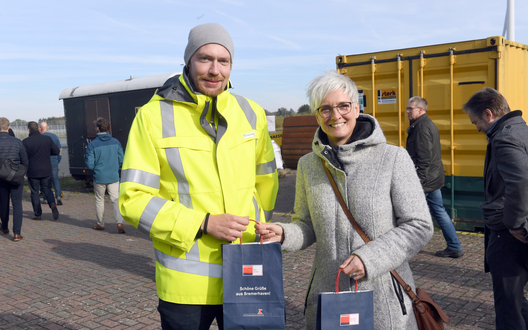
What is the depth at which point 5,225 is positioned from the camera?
8500mm

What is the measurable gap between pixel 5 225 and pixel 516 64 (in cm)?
929

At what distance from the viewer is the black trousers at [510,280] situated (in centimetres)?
303

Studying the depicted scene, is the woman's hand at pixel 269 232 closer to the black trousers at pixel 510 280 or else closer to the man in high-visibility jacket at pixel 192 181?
the man in high-visibility jacket at pixel 192 181

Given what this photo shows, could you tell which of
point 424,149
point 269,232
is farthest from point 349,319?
point 424,149

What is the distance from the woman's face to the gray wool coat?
76 mm

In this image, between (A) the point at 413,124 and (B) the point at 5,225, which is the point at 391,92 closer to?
(A) the point at 413,124

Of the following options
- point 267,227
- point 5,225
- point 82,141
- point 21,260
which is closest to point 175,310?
point 267,227

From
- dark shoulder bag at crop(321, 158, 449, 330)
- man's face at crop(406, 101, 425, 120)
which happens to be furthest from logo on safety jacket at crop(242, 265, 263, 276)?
man's face at crop(406, 101, 425, 120)

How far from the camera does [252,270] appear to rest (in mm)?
2033

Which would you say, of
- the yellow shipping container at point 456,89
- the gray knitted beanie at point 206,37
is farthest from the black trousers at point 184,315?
the yellow shipping container at point 456,89

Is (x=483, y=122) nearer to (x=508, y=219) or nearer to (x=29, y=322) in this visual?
(x=508, y=219)

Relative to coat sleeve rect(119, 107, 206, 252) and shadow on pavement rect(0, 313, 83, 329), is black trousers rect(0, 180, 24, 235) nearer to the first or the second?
shadow on pavement rect(0, 313, 83, 329)

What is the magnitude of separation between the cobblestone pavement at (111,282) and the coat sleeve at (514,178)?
58.3 inches

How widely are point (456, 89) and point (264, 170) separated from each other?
554 cm
